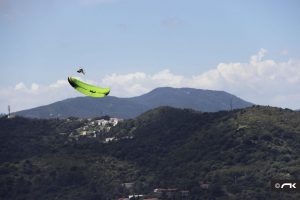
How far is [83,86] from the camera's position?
326 ft

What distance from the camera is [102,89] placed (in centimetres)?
9712

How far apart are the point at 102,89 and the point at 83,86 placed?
396cm

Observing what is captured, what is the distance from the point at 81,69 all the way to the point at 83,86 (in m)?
9.41

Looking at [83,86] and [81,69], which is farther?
[83,86]

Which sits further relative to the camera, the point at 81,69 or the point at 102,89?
the point at 102,89

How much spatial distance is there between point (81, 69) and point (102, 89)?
25.2ft

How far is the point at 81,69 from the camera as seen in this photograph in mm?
90375
